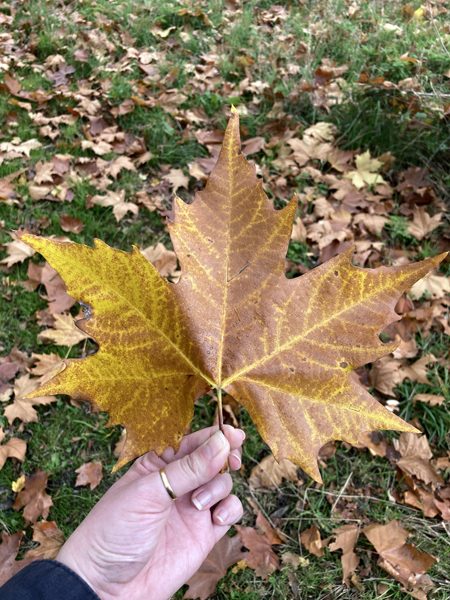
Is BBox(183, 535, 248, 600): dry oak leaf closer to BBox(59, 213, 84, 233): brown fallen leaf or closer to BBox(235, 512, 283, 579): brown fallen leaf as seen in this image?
BBox(235, 512, 283, 579): brown fallen leaf

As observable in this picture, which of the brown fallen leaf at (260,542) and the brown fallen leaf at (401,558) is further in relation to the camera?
the brown fallen leaf at (260,542)

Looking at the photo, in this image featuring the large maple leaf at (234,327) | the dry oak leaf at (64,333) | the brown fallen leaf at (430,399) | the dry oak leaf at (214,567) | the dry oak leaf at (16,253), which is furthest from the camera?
the dry oak leaf at (16,253)

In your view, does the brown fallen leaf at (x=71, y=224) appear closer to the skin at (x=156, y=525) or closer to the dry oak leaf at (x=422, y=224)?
the skin at (x=156, y=525)

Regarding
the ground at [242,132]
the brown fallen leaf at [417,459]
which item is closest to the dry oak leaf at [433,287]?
the ground at [242,132]

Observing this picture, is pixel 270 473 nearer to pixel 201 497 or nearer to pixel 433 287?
pixel 201 497

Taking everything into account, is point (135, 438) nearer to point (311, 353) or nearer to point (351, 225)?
point (311, 353)

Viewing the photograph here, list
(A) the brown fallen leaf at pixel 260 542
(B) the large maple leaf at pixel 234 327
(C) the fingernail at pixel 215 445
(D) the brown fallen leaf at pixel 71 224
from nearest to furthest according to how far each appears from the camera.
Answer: (B) the large maple leaf at pixel 234 327
(C) the fingernail at pixel 215 445
(A) the brown fallen leaf at pixel 260 542
(D) the brown fallen leaf at pixel 71 224

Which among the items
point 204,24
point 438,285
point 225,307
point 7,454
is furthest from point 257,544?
point 204,24
